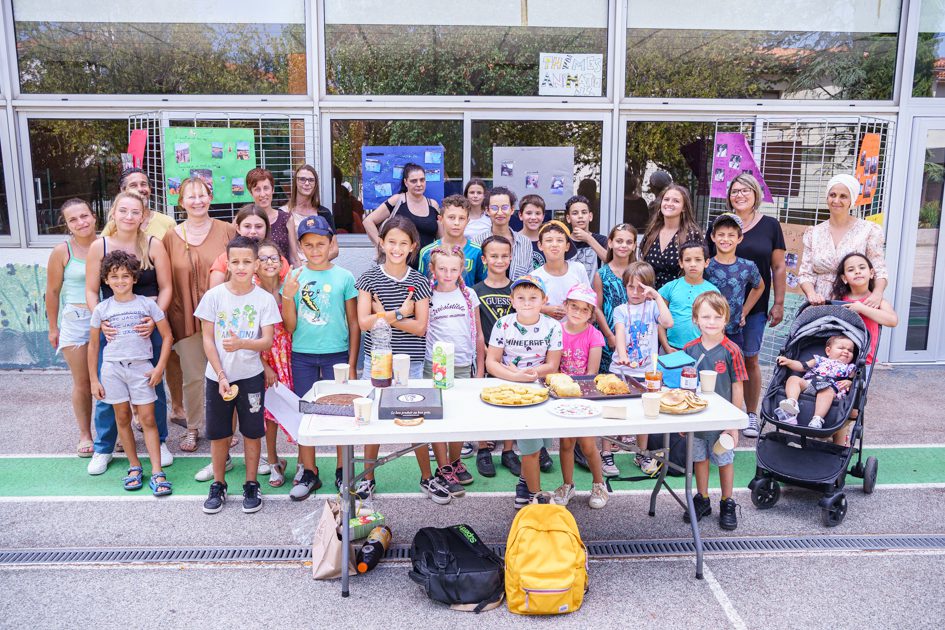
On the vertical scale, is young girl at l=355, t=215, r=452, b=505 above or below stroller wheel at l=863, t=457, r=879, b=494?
above

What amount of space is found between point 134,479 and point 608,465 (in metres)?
3.03

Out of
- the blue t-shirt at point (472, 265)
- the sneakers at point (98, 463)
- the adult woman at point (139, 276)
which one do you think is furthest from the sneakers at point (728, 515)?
the sneakers at point (98, 463)

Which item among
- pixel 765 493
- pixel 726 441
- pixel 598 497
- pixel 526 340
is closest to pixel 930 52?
pixel 765 493

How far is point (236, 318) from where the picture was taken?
432 cm

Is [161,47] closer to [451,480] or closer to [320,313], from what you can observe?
[320,313]

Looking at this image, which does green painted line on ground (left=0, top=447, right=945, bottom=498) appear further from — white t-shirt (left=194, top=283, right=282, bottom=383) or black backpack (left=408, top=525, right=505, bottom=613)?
black backpack (left=408, top=525, right=505, bottom=613)

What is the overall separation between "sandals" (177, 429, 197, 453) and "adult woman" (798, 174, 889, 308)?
4.38m

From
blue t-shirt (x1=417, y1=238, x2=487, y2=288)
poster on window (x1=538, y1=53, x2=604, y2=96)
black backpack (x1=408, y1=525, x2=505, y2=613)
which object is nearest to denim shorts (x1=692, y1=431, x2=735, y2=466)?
black backpack (x1=408, y1=525, x2=505, y2=613)

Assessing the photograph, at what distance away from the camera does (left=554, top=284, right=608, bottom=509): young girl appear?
4379 mm

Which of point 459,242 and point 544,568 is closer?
A: point 544,568

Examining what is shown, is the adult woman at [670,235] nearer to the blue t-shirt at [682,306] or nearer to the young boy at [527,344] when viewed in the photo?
the blue t-shirt at [682,306]

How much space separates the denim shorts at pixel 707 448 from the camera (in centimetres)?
413

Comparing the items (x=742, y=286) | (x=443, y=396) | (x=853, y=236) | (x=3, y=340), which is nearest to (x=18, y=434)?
(x=3, y=340)

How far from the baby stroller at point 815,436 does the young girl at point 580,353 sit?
0.95 m
